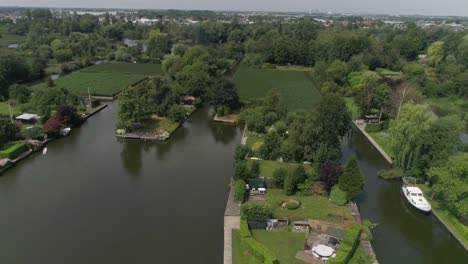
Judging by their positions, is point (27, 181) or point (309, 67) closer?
point (27, 181)

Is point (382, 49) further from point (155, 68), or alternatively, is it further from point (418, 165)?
point (418, 165)

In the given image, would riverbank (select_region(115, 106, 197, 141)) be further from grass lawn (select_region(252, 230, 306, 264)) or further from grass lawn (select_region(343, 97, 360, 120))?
grass lawn (select_region(343, 97, 360, 120))

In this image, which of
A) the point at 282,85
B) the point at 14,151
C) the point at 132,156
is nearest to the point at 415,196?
the point at 132,156

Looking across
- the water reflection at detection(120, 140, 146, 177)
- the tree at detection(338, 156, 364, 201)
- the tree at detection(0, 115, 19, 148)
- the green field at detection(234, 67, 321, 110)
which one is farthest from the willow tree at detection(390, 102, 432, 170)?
the tree at detection(0, 115, 19, 148)

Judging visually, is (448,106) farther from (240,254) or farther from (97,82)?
(97,82)

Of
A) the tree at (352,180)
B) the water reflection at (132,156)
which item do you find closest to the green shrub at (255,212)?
the tree at (352,180)

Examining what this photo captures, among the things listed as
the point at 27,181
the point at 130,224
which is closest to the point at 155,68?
the point at 27,181
